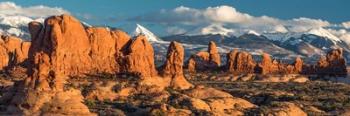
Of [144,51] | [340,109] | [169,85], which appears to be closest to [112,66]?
[144,51]

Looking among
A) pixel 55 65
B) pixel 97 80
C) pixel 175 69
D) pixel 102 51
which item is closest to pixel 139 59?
pixel 175 69

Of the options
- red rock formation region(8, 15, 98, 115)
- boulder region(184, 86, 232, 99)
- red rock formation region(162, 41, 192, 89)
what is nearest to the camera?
red rock formation region(8, 15, 98, 115)

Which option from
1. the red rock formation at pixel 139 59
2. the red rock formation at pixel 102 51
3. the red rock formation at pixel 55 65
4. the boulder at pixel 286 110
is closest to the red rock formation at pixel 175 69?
the red rock formation at pixel 139 59

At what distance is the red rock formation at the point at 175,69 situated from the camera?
147625mm

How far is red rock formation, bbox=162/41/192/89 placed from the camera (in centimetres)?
14762

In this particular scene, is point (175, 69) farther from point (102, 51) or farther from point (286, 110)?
point (286, 110)

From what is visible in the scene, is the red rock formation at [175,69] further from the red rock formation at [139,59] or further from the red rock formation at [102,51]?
the red rock formation at [102,51]

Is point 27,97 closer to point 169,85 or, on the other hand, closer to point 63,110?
point 63,110

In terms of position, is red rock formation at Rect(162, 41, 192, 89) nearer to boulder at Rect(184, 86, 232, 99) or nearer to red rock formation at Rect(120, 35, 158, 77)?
red rock formation at Rect(120, 35, 158, 77)

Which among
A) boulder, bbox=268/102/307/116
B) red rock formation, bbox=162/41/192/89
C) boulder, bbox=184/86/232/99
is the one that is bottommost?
boulder, bbox=268/102/307/116

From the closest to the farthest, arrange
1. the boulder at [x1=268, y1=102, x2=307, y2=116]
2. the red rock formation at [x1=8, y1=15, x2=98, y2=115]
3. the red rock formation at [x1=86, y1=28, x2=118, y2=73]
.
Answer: the red rock formation at [x1=8, y1=15, x2=98, y2=115] → the boulder at [x1=268, y1=102, x2=307, y2=116] → the red rock formation at [x1=86, y1=28, x2=118, y2=73]

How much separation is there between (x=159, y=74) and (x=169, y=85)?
5.94 meters

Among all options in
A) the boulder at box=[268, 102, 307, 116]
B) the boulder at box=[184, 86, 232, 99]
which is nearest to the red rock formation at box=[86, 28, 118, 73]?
the boulder at box=[184, 86, 232, 99]

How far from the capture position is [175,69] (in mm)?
156875
